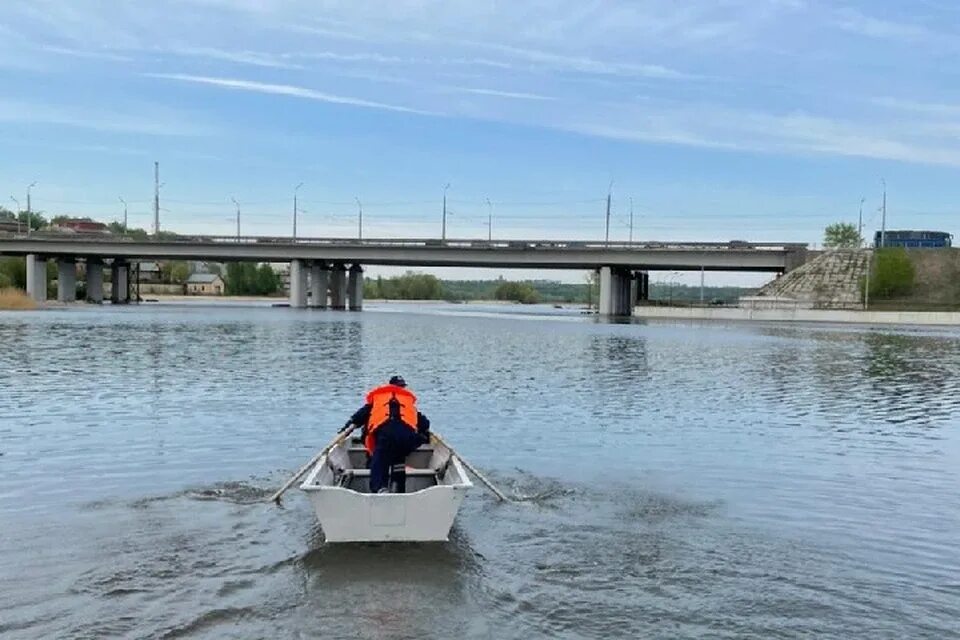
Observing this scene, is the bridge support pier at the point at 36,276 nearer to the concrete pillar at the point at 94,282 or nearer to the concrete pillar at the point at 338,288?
the concrete pillar at the point at 94,282

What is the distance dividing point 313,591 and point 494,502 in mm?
5289

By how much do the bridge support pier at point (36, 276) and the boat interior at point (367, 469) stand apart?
4769 inches

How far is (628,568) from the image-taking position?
12.5 meters

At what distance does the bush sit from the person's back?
11891cm

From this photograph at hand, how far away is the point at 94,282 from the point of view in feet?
454

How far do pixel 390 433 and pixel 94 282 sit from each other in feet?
447

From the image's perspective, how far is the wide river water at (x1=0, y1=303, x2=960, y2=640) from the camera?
35.4 feet

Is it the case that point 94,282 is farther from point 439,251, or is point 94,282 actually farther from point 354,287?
point 439,251

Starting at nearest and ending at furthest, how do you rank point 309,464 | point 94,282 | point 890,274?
point 309,464 → point 890,274 → point 94,282

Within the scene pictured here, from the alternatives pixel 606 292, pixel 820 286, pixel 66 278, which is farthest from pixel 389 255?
pixel 820 286

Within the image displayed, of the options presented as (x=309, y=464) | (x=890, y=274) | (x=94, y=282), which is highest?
(x=890, y=274)

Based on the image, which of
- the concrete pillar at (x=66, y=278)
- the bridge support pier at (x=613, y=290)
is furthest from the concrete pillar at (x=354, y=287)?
the bridge support pier at (x=613, y=290)

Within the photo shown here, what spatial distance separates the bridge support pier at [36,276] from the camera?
124 metres

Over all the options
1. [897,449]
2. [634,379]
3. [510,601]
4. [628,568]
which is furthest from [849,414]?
[510,601]
